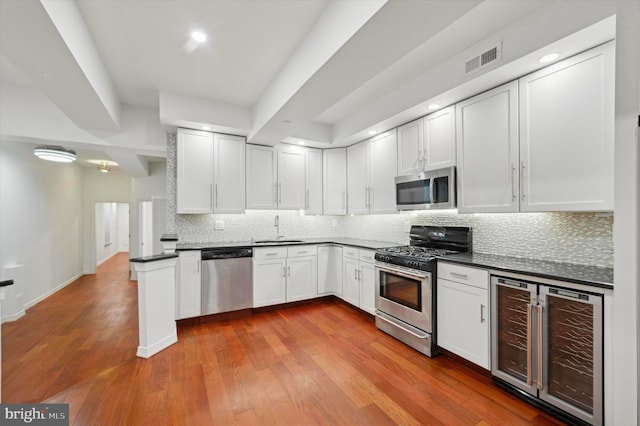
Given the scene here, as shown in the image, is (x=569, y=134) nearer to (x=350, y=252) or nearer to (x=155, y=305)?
(x=350, y=252)

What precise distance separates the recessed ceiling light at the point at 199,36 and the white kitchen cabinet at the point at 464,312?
117 inches

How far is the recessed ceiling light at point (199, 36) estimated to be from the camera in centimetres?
224

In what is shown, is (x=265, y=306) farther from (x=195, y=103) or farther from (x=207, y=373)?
(x=195, y=103)

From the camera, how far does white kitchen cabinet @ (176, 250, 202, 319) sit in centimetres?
342

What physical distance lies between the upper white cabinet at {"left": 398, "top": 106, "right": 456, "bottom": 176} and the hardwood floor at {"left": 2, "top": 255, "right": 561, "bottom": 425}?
204 centimetres

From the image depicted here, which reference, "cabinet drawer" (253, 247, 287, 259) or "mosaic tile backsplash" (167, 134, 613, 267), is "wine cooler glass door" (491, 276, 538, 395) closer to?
"mosaic tile backsplash" (167, 134, 613, 267)

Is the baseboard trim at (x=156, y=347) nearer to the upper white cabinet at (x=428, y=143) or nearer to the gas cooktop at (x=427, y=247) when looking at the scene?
the gas cooktop at (x=427, y=247)

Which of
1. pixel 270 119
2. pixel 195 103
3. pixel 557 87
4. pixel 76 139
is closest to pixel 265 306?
pixel 270 119

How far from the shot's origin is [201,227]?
4066 mm

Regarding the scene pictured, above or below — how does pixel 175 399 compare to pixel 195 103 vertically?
below

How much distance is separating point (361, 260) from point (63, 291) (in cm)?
577

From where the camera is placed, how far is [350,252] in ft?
13.0

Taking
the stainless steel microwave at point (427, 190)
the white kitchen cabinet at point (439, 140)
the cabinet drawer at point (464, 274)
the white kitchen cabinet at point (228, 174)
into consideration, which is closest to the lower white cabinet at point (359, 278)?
the stainless steel microwave at point (427, 190)

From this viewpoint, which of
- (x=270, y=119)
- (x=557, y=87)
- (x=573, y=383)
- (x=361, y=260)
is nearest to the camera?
(x=573, y=383)
